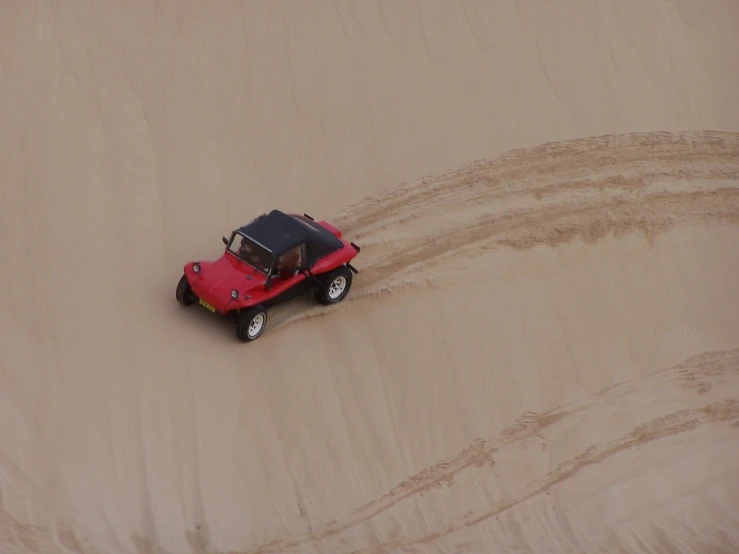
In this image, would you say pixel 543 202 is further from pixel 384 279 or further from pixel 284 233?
pixel 284 233

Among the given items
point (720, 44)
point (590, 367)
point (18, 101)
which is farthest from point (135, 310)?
point (720, 44)

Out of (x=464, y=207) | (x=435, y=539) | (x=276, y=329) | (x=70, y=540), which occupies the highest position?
(x=464, y=207)

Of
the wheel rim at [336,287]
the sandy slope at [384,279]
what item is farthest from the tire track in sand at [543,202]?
the wheel rim at [336,287]

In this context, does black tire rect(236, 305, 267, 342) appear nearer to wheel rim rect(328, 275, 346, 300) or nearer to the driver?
the driver

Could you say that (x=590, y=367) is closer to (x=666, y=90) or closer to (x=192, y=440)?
(x=192, y=440)

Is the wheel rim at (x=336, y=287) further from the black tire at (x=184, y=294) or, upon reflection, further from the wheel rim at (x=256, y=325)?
the black tire at (x=184, y=294)

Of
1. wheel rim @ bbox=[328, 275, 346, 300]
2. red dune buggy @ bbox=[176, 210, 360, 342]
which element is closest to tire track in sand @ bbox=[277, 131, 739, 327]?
wheel rim @ bbox=[328, 275, 346, 300]
